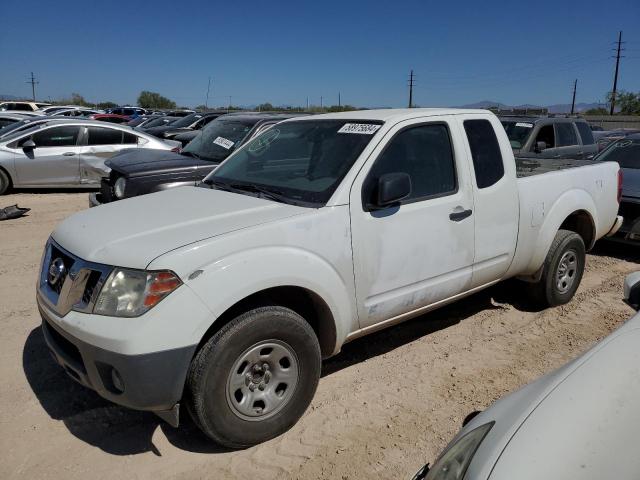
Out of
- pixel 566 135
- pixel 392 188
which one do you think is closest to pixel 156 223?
pixel 392 188

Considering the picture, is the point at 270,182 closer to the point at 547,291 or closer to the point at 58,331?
the point at 58,331

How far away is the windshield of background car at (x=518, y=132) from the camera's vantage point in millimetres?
9961

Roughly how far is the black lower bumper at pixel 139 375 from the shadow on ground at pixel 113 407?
0.49m

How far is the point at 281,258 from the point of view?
116 inches

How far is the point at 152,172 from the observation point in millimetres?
6086

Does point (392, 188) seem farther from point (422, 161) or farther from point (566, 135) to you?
point (566, 135)

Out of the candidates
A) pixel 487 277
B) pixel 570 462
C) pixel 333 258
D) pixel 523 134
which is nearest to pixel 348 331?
pixel 333 258

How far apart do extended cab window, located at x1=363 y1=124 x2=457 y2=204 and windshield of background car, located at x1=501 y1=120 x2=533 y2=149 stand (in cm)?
665

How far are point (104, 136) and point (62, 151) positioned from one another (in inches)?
35.7

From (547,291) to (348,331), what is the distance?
8.06 feet

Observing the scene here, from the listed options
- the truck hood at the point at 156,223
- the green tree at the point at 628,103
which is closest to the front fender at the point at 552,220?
the truck hood at the point at 156,223

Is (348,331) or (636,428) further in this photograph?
(348,331)

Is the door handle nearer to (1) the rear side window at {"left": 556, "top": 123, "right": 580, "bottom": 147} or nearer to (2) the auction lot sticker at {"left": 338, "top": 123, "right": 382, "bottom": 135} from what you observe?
(2) the auction lot sticker at {"left": 338, "top": 123, "right": 382, "bottom": 135}

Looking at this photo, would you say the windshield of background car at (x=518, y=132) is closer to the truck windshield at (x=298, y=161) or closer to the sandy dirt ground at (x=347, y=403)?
the sandy dirt ground at (x=347, y=403)
